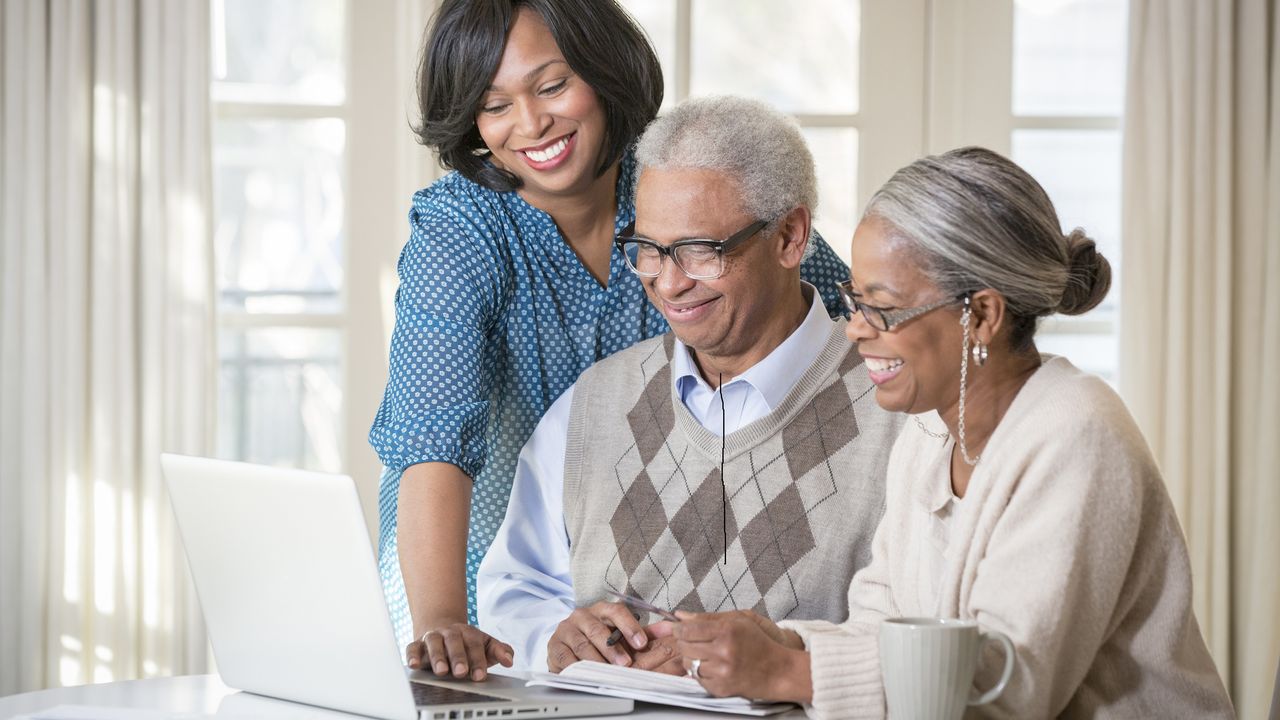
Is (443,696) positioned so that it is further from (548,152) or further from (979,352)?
(548,152)

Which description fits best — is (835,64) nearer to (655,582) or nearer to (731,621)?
(655,582)

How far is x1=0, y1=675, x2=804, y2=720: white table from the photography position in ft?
4.41

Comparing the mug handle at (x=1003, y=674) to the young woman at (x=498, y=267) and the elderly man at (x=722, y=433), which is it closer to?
the elderly man at (x=722, y=433)

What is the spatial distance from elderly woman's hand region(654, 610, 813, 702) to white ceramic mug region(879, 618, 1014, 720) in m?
0.16

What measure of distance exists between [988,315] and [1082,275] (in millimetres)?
110

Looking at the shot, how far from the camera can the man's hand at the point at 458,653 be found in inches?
57.6

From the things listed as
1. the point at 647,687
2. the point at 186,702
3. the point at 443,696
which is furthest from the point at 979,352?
the point at 186,702

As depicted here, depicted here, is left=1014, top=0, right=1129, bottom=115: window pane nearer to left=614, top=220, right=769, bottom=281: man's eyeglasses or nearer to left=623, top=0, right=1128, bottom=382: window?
left=623, top=0, right=1128, bottom=382: window

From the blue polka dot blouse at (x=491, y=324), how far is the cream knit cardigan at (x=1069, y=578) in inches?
30.8

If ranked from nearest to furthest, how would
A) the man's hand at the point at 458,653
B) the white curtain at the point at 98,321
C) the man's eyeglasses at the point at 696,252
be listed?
the man's hand at the point at 458,653
the man's eyeglasses at the point at 696,252
the white curtain at the point at 98,321

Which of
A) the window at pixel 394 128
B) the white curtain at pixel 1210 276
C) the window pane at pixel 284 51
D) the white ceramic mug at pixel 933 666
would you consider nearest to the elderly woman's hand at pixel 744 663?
the white ceramic mug at pixel 933 666

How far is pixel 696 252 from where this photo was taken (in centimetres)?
178

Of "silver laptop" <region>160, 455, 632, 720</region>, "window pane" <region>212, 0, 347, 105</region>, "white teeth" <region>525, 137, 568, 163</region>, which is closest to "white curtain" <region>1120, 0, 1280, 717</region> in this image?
"white teeth" <region>525, 137, 568, 163</region>

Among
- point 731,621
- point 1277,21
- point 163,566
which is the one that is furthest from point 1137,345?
point 163,566
